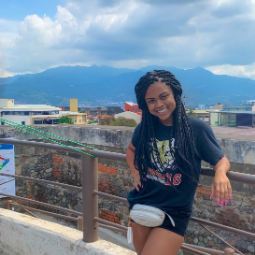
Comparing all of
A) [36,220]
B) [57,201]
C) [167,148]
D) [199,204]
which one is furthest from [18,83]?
[57,201]

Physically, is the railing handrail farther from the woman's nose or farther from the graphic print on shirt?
the woman's nose

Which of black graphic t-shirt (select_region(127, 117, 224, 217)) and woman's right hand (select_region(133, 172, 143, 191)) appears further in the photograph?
woman's right hand (select_region(133, 172, 143, 191))

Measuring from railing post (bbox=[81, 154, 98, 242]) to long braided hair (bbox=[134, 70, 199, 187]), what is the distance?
1.73ft

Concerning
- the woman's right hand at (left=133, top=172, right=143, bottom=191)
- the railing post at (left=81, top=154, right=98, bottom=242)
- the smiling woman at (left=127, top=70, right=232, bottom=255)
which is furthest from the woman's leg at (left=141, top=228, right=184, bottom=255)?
the railing post at (left=81, top=154, right=98, bottom=242)

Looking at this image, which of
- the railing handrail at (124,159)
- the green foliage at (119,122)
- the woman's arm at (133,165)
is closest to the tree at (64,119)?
the green foliage at (119,122)

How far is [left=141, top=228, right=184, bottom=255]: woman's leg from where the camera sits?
1.28m

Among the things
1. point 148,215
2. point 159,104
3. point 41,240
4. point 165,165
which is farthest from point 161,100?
point 41,240

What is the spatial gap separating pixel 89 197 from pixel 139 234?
606 mm

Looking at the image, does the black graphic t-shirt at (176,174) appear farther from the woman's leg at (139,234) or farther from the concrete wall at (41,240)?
the concrete wall at (41,240)

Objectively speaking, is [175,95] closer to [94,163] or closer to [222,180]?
[222,180]

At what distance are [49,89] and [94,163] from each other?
2.73 meters

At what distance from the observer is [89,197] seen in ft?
6.31

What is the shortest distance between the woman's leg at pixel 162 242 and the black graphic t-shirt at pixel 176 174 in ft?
0.35

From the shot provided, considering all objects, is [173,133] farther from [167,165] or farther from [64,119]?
[64,119]
